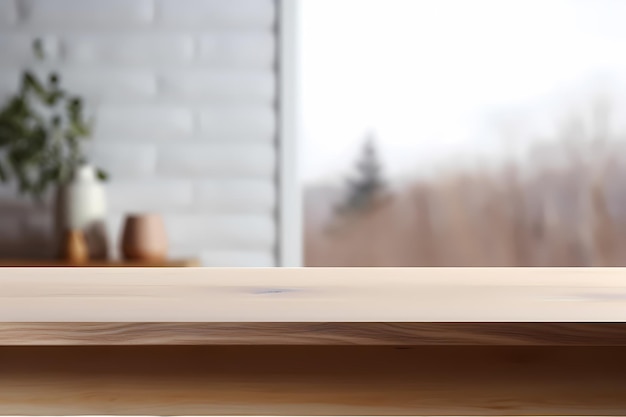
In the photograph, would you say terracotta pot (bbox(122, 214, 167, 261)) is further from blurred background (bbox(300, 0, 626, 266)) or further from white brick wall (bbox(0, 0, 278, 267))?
blurred background (bbox(300, 0, 626, 266))

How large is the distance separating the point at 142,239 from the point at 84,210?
0.22 metres

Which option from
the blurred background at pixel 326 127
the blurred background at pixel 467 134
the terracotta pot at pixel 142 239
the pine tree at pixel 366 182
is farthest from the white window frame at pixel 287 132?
the terracotta pot at pixel 142 239

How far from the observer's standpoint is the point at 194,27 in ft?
8.23

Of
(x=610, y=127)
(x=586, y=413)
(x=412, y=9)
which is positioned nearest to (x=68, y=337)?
(x=586, y=413)

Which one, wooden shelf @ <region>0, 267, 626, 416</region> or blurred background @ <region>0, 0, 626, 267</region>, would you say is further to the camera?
blurred background @ <region>0, 0, 626, 267</region>

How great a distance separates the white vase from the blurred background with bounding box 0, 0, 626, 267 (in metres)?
0.04

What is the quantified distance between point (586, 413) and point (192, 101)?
2152 millimetres

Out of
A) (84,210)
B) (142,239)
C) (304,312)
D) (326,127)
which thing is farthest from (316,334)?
(326,127)

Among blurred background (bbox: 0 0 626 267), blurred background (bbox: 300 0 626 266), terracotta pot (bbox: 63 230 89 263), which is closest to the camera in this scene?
terracotta pot (bbox: 63 230 89 263)

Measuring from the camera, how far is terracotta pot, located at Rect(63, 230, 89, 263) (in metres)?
2.21

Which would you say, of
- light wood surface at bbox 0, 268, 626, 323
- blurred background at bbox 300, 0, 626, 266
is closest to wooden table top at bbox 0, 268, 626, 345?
light wood surface at bbox 0, 268, 626, 323

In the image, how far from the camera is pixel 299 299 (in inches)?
18.6

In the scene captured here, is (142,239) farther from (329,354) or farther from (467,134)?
(329,354)

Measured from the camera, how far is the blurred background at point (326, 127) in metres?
2.50
